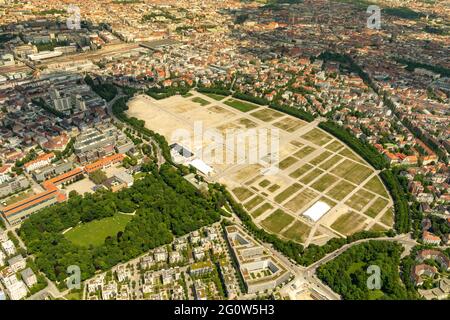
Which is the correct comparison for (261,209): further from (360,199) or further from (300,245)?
(360,199)

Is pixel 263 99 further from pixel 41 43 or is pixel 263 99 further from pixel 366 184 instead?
pixel 41 43

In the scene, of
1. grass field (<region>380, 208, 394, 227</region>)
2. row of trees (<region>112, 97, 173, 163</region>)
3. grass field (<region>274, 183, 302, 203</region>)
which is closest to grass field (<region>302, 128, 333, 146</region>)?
grass field (<region>274, 183, 302, 203</region>)

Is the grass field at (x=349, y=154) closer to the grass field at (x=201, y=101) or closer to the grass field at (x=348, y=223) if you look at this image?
the grass field at (x=348, y=223)

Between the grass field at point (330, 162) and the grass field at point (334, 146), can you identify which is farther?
the grass field at point (334, 146)

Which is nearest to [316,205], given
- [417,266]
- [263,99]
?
[417,266]

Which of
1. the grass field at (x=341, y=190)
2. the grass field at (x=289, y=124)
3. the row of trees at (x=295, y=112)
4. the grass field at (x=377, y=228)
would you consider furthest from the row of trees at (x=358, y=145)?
the grass field at (x=377, y=228)

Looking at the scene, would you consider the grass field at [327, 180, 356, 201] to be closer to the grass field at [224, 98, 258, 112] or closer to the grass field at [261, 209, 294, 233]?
the grass field at [261, 209, 294, 233]

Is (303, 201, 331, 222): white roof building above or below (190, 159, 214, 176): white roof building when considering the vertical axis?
→ below
